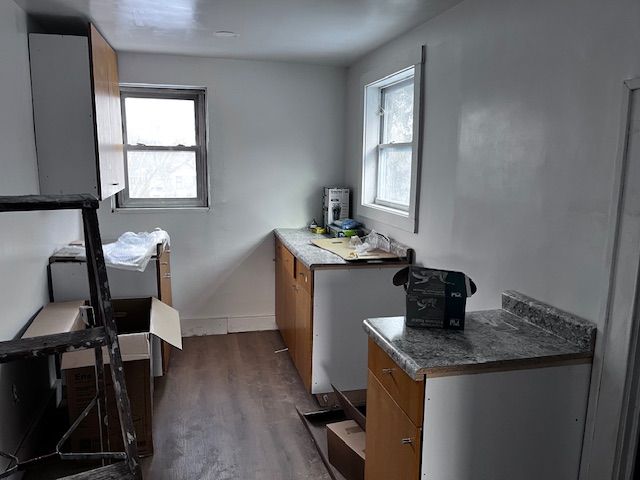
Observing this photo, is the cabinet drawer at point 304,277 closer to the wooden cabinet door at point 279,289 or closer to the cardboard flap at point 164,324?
the wooden cabinet door at point 279,289

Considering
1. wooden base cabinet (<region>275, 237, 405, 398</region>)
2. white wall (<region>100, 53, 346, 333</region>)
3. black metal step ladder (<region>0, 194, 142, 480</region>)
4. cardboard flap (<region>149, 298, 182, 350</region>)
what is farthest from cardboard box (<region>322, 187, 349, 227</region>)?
black metal step ladder (<region>0, 194, 142, 480</region>)

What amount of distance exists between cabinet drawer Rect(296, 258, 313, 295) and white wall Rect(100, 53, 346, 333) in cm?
106

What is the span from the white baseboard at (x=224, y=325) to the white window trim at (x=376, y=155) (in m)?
1.33

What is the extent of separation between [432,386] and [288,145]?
302 centimetres

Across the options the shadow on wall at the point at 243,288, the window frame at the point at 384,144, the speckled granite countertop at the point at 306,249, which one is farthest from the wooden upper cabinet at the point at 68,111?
the window frame at the point at 384,144

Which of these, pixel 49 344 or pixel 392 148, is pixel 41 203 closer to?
pixel 49 344

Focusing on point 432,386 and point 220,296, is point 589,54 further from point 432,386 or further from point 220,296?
point 220,296

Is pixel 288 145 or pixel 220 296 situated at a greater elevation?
pixel 288 145

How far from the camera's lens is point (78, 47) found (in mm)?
2758

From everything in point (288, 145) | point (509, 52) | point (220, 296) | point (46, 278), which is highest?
point (509, 52)

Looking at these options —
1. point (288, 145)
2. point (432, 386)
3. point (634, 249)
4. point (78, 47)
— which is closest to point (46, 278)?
point (78, 47)

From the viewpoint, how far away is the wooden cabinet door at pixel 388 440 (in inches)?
60.9

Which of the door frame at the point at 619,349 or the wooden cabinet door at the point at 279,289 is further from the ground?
the door frame at the point at 619,349

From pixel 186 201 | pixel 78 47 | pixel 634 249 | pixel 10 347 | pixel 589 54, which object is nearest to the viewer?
pixel 10 347
